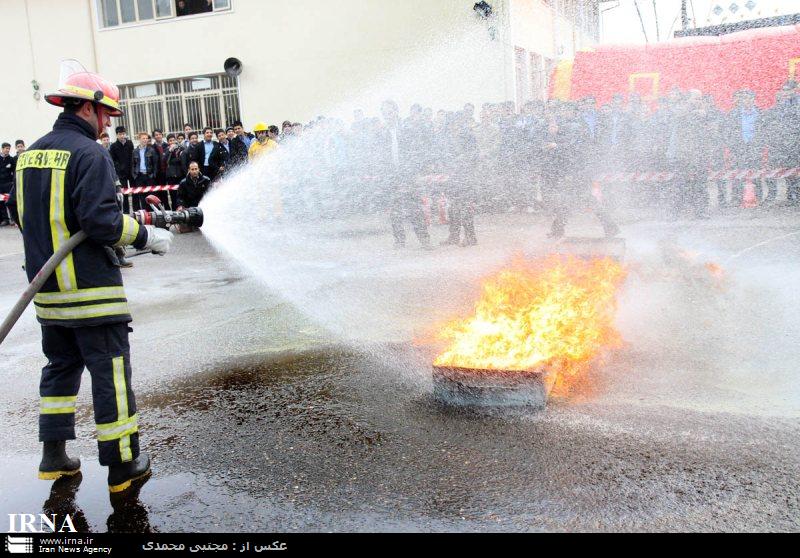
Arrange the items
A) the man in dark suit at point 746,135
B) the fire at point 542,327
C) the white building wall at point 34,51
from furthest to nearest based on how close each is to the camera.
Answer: the white building wall at point 34,51, the man in dark suit at point 746,135, the fire at point 542,327

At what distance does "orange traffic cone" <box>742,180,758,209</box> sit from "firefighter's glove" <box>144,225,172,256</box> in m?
10.7

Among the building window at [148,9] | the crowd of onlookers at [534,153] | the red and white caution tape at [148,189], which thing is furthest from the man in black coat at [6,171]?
the crowd of onlookers at [534,153]

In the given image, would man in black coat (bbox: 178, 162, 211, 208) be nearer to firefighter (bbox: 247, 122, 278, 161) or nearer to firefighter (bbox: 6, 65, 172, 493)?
firefighter (bbox: 247, 122, 278, 161)

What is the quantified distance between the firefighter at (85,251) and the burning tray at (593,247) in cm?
469

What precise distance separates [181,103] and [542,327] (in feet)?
58.3

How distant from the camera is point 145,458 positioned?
361 cm

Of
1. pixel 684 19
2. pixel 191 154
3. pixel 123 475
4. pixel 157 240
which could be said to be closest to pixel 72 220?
pixel 157 240

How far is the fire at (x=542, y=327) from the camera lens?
439cm

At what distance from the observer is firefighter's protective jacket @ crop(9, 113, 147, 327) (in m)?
3.26

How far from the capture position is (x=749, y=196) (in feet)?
40.1

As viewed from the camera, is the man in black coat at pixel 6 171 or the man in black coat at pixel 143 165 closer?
the man in black coat at pixel 143 165

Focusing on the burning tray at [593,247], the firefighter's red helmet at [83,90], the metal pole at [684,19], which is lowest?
Result: the burning tray at [593,247]

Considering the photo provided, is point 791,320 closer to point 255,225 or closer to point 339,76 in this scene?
point 255,225

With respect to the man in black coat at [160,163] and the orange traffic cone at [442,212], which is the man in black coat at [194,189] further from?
the orange traffic cone at [442,212]
